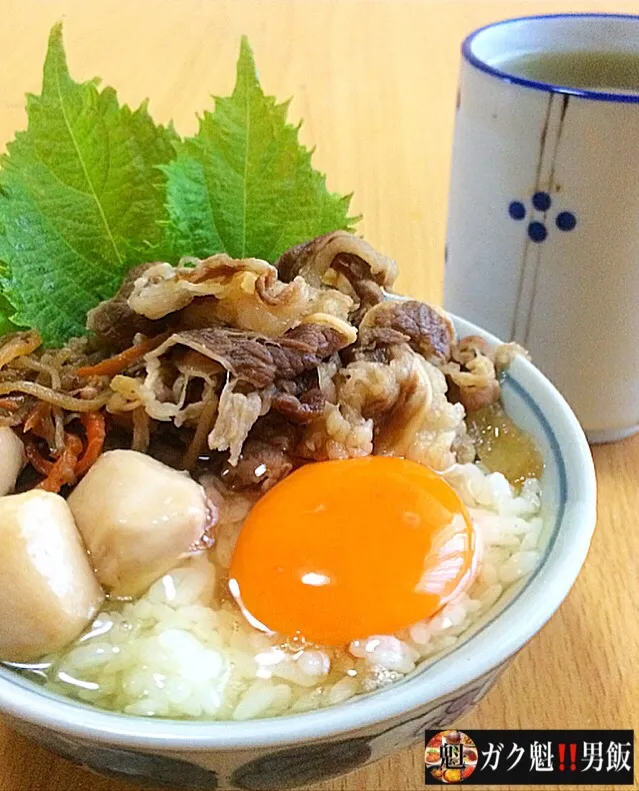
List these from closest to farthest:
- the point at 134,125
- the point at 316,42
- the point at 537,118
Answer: the point at 537,118, the point at 134,125, the point at 316,42

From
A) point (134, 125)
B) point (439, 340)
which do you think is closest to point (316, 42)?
point (134, 125)

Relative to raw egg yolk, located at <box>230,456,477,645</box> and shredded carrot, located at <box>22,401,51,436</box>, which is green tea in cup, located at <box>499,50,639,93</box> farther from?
shredded carrot, located at <box>22,401,51,436</box>

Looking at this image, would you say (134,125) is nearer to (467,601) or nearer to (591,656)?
(467,601)

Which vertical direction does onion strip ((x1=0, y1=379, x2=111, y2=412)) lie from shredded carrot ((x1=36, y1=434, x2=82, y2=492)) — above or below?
above

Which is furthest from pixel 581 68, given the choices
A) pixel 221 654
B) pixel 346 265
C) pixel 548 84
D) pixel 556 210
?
pixel 221 654

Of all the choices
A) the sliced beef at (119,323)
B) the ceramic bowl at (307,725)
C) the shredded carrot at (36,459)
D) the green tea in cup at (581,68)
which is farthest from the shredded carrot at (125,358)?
the green tea in cup at (581,68)

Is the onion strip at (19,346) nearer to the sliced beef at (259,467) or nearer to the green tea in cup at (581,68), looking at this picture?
the sliced beef at (259,467)

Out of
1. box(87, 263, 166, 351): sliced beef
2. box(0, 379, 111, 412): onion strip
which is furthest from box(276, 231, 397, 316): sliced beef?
box(0, 379, 111, 412): onion strip
